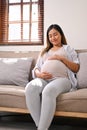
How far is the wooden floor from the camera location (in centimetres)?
256

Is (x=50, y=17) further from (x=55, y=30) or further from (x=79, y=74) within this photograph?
(x=79, y=74)

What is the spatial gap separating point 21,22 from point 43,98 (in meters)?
1.56

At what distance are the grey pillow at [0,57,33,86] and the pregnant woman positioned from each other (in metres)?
0.23

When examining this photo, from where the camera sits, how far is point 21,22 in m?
3.43

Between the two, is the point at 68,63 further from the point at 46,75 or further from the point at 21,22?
the point at 21,22

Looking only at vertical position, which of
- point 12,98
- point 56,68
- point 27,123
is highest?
point 56,68

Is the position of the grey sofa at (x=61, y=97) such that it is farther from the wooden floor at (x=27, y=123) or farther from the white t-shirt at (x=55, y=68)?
the wooden floor at (x=27, y=123)

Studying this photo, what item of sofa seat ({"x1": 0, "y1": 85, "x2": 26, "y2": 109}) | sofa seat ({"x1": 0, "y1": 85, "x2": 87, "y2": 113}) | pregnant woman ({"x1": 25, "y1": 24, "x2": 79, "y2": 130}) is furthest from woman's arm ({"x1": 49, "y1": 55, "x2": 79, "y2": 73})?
sofa seat ({"x1": 0, "y1": 85, "x2": 26, "y2": 109})

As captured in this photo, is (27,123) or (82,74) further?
(27,123)

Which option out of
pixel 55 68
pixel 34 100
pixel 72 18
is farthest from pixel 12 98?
pixel 72 18

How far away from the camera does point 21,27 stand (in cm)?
344

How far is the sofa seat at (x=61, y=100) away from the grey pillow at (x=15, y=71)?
35 cm

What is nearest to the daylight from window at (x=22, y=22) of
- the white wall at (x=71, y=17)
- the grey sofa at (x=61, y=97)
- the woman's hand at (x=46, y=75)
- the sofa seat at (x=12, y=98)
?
the white wall at (x=71, y=17)

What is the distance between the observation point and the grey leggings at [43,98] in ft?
6.94
